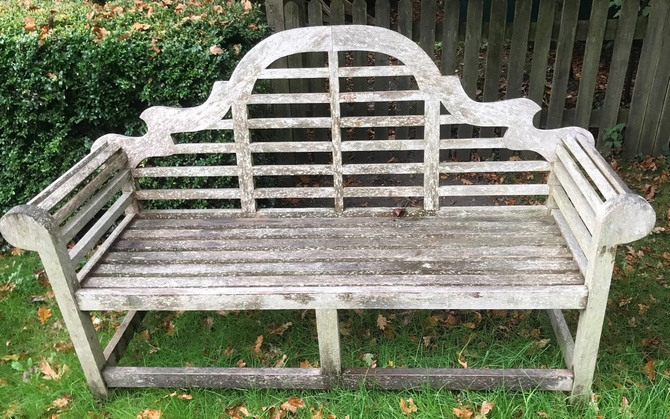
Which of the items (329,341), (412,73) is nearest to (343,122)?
(412,73)

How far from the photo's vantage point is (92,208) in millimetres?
2783

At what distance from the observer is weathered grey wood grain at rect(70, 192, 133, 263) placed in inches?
104

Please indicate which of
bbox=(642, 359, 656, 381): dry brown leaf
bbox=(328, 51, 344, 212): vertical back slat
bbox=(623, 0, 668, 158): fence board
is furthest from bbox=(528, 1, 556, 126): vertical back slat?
bbox=(642, 359, 656, 381): dry brown leaf

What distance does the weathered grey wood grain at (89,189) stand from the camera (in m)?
2.54

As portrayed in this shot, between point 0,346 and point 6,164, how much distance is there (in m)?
1.31

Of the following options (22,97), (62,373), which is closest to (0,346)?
(62,373)

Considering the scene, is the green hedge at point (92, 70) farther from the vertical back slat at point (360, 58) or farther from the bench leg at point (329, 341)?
the bench leg at point (329, 341)

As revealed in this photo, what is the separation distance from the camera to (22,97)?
12.0ft

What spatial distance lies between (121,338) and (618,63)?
4220mm

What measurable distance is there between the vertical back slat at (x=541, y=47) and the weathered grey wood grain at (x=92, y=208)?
129 inches

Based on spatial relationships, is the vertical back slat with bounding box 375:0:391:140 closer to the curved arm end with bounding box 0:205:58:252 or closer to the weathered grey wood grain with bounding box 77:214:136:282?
the weathered grey wood grain with bounding box 77:214:136:282

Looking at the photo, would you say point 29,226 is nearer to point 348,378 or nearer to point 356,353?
point 348,378

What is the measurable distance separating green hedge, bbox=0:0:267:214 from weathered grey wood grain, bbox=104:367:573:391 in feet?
5.80

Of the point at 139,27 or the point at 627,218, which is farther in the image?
the point at 139,27
